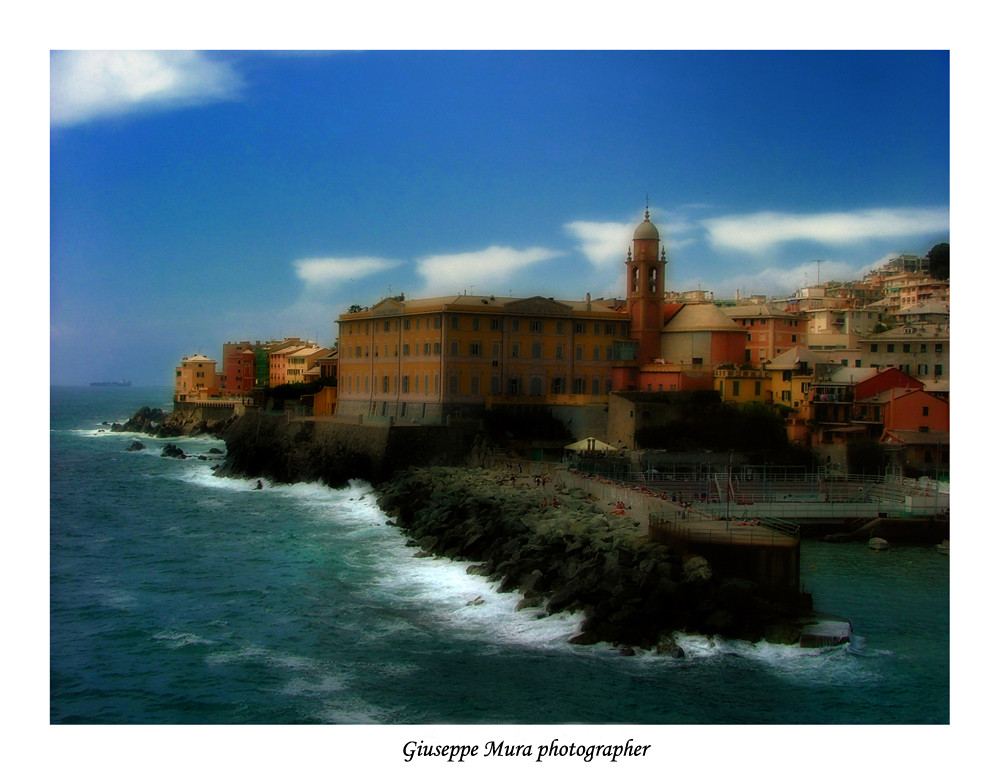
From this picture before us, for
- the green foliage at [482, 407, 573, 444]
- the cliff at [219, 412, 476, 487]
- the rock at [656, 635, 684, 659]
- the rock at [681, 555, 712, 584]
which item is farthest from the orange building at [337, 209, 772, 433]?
the rock at [656, 635, 684, 659]

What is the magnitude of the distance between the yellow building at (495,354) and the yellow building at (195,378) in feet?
86.1

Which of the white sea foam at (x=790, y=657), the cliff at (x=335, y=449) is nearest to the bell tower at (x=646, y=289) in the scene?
the cliff at (x=335, y=449)

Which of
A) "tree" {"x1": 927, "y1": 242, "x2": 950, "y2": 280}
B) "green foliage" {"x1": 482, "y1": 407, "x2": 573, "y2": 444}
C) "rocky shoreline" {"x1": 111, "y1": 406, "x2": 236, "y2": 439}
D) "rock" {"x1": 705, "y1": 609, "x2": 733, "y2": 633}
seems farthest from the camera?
"rocky shoreline" {"x1": 111, "y1": 406, "x2": 236, "y2": 439}

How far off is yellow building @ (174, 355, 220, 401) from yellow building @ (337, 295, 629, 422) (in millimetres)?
26230

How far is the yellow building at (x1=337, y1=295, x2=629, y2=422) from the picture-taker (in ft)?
70.5

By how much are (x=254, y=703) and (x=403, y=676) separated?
1344 millimetres

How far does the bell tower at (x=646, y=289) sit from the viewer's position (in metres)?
21.9

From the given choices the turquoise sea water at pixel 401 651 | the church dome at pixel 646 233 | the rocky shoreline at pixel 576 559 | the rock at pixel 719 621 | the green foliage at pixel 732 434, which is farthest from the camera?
the church dome at pixel 646 233

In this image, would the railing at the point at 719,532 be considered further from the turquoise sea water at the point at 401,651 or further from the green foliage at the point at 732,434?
the green foliage at the point at 732,434

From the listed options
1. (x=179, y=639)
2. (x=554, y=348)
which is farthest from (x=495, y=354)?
(x=179, y=639)

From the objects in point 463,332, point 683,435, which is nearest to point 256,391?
point 463,332

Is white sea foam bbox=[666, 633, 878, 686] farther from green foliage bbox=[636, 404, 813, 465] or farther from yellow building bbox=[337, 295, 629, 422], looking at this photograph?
yellow building bbox=[337, 295, 629, 422]

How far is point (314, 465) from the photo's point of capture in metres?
22.8

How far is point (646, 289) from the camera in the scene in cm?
2214
